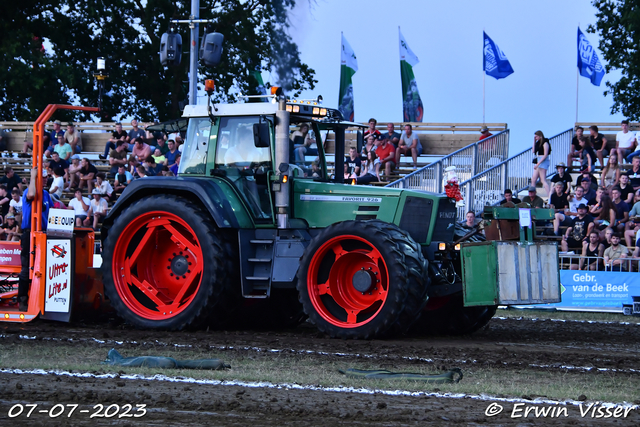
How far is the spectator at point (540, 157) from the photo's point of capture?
1820 cm

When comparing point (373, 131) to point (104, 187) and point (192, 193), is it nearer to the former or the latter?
point (104, 187)

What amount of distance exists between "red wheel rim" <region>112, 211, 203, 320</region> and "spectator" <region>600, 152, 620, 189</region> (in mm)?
9832

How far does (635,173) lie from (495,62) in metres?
7.52

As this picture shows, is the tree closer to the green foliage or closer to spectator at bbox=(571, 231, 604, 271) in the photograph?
the green foliage

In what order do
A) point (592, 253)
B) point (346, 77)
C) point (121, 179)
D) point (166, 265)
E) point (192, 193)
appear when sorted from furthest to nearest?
point (346, 77) → point (121, 179) → point (592, 253) → point (166, 265) → point (192, 193)


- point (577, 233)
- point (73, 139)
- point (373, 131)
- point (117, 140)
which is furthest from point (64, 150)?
point (577, 233)

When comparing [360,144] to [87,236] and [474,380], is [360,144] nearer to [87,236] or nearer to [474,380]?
[87,236]

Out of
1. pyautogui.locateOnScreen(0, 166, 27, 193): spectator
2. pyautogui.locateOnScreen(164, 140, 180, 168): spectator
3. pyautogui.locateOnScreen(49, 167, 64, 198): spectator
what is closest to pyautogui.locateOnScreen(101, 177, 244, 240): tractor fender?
pyautogui.locateOnScreen(164, 140, 180, 168): spectator

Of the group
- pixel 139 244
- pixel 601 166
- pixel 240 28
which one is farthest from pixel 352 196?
pixel 240 28

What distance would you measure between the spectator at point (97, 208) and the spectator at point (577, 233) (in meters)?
9.40

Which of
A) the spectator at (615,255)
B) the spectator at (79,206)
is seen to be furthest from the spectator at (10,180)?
the spectator at (615,255)

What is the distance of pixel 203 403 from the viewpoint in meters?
5.50

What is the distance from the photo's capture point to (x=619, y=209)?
15.8 metres

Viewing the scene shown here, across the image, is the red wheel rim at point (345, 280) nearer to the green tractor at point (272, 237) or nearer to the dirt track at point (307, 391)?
the green tractor at point (272, 237)
